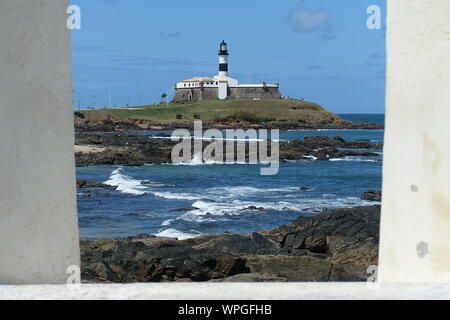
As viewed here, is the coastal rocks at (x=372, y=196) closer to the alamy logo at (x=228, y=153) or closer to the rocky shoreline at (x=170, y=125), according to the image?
the alamy logo at (x=228, y=153)

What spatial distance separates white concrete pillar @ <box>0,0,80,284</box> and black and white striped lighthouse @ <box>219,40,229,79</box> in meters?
96.7


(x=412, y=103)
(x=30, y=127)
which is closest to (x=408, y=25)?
→ (x=412, y=103)

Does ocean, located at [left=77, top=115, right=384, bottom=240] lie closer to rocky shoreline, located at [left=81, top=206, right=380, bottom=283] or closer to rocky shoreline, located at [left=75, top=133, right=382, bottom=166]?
rocky shoreline, located at [left=75, top=133, right=382, bottom=166]

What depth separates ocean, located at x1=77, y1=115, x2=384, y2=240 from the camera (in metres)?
21.6

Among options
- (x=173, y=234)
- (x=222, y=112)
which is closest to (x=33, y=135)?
(x=173, y=234)

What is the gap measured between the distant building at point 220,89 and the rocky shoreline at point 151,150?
45.6 meters

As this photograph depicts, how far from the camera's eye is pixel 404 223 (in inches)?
140

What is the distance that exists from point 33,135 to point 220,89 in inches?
4091

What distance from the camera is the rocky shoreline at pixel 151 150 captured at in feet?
146

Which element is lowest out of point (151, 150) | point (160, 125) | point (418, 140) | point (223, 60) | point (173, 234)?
point (173, 234)

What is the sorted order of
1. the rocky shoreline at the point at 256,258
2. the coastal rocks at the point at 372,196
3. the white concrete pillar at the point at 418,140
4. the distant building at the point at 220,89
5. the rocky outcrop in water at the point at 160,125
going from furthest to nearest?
the distant building at the point at 220,89, the rocky outcrop in water at the point at 160,125, the coastal rocks at the point at 372,196, the rocky shoreline at the point at 256,258, the white concrete pillar at the point at 418,140

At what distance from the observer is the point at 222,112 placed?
9856cm

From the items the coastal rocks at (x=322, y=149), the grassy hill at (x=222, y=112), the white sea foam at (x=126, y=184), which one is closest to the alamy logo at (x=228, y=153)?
the coastal rocks at (x=322, y=149)

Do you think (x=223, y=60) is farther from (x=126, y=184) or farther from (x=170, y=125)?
(x=126, y=184)
